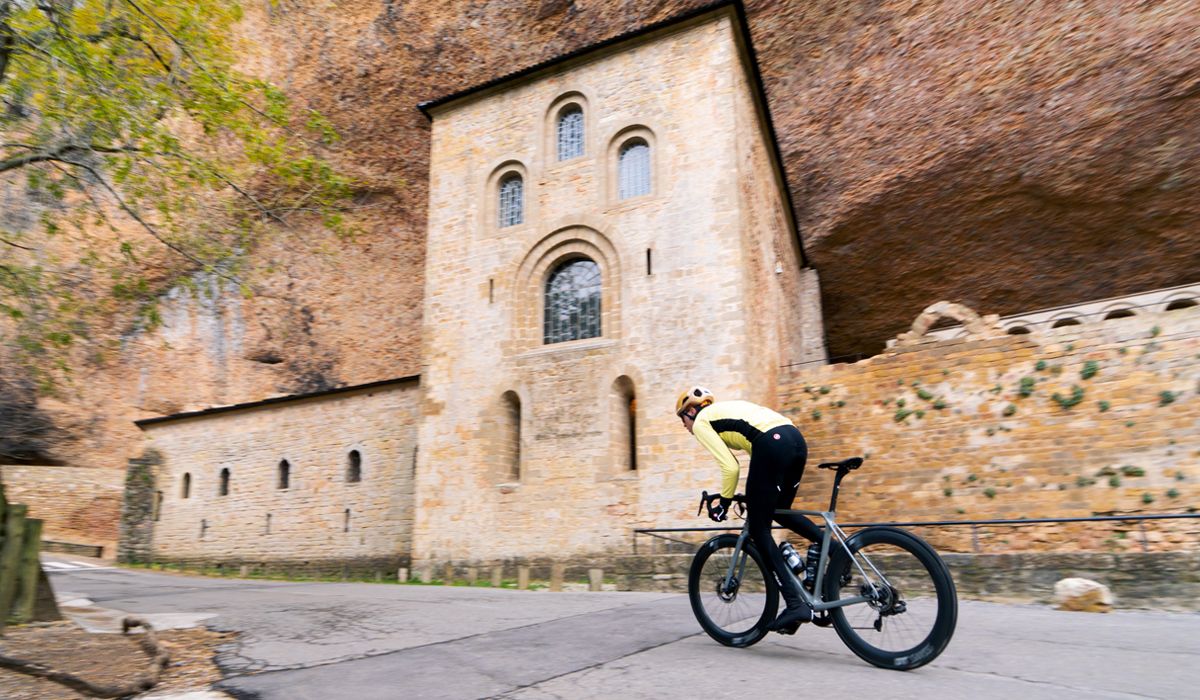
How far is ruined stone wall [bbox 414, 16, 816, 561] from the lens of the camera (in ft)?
40.7

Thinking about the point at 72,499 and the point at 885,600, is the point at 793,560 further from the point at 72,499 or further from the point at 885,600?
the point at 72,499

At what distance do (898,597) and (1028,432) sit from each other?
10.2 metres

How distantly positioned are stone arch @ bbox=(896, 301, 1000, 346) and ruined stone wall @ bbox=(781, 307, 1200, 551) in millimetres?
349

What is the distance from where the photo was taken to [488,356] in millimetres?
14234

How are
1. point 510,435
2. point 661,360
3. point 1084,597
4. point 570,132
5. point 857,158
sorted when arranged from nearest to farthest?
point 1084,597 → point 661,360 → point 510,435 → point 570,132 → point 857,158

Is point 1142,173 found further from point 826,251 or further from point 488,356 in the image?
point 488,356

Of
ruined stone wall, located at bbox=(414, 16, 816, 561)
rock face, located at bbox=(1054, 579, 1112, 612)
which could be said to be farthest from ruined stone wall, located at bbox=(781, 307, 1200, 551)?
rock face, located at bbox=(1054, 579, 1112, 612)

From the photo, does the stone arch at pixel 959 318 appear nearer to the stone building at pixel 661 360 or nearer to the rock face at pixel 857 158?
the stone building at pixel 661 360

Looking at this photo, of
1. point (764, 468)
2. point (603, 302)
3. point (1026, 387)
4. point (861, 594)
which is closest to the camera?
point (861, 594)

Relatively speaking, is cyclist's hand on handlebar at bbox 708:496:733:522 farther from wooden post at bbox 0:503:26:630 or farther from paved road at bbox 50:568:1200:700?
wooden post at bbox 0:503:26:630

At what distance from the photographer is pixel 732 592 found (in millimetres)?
4156

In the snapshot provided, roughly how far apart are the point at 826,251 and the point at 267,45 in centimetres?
2075

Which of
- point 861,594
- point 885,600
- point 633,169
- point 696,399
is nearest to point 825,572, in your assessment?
point 861,594

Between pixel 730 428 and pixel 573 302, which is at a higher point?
pixel 573 302
